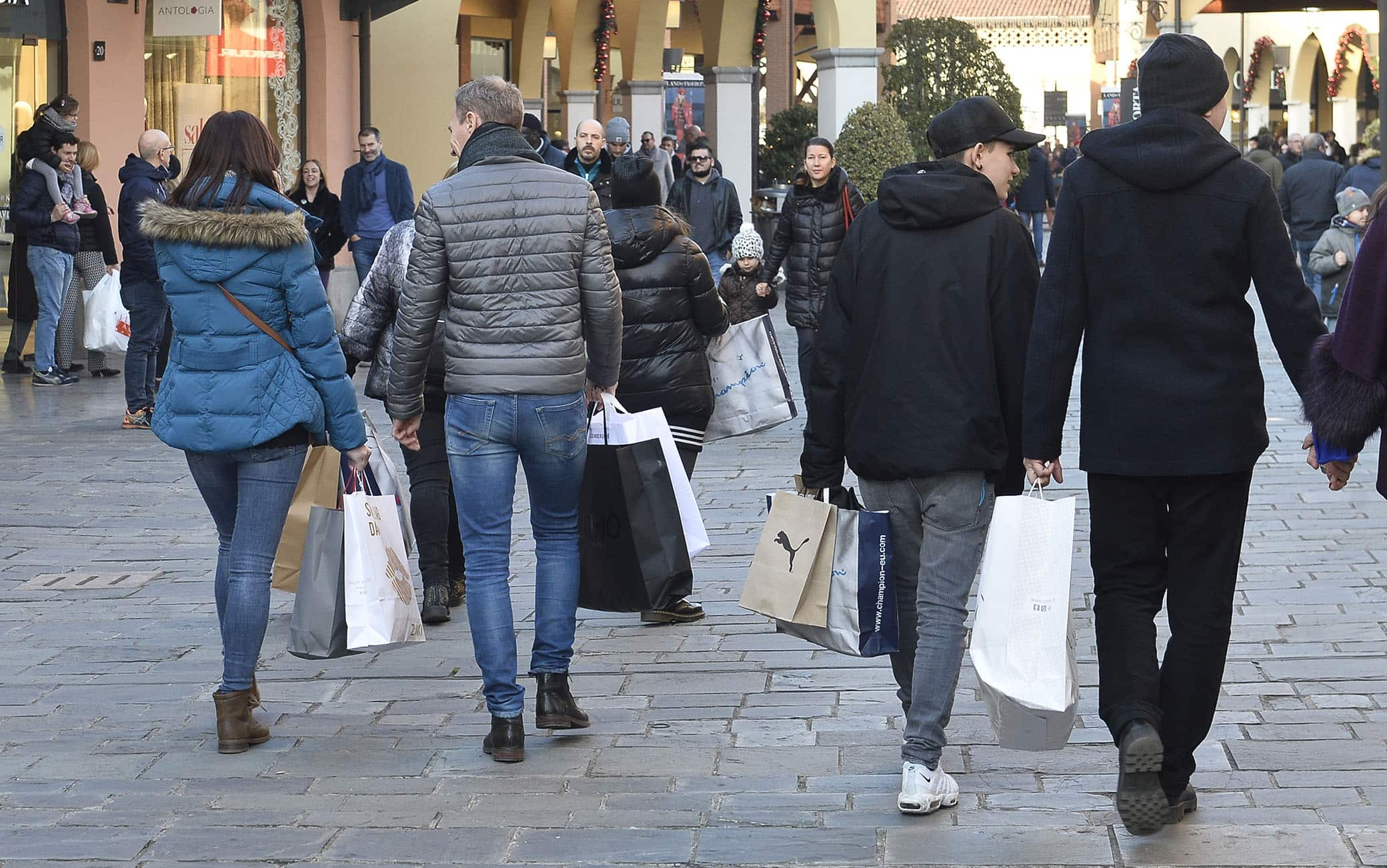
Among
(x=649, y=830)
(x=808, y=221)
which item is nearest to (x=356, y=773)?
(x=649, y=830)

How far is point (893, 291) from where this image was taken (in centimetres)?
472

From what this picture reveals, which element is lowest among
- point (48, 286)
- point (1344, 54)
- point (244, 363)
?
point (48, 286)

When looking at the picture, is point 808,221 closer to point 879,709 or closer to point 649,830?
point 879,709

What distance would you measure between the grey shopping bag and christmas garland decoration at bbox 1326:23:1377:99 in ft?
122

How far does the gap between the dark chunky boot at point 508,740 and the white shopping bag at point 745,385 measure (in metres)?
2.90

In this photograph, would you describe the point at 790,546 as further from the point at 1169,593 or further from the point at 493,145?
the point at 493,145

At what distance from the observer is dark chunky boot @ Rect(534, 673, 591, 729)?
5.48m

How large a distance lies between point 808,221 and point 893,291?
19.5ft

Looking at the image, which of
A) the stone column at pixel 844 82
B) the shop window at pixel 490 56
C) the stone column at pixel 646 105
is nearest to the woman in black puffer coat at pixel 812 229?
the stone column at pixel 844 82

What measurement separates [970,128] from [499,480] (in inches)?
62.6

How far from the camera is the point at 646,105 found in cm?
2978

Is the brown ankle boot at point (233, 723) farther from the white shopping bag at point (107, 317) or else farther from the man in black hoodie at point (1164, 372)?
the white shopping bag at point (107, 317)

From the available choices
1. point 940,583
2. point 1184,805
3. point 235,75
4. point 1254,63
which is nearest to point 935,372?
point 940,583

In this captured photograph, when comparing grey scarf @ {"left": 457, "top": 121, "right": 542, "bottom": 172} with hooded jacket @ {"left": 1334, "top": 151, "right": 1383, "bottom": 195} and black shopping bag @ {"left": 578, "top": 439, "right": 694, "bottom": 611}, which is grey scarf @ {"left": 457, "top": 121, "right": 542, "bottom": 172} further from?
hooded jacket @ {"left": 1334, "top": 151, "right": 1383, "bottom": 195}
